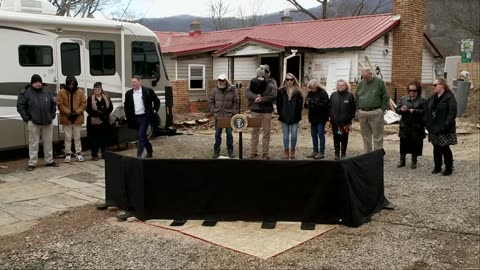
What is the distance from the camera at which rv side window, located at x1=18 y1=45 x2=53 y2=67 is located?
9.31m

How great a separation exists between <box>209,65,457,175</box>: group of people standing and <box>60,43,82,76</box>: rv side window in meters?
2.85

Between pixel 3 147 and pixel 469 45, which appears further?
pixel 469 45

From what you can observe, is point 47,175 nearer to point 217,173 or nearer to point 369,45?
point 217,173

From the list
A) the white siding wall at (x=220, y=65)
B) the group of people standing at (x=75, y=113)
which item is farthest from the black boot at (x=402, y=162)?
the white siding wall at (x=220, y=65)

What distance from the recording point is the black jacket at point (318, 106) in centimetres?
924

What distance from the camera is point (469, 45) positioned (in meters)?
21.2

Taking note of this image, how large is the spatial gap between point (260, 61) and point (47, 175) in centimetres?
1333

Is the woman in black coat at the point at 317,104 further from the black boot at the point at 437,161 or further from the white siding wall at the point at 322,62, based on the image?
the white siding wall at the point at 322,62

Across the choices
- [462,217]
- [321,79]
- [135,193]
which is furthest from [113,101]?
[321,79]

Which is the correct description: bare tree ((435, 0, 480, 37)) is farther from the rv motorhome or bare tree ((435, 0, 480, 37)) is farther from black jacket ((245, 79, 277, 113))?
black jacket ((245, 79, 277, 113))

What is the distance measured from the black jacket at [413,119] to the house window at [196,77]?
1389 centimetres

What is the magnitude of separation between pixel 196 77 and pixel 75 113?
12.8m

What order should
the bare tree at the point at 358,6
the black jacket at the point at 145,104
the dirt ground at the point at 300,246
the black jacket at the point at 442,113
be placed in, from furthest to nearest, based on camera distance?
the bare tree at the point at 358,6, the black jacket at the point at 145,104, the black jacket at the point at 442,113, the dirt ground at the point at 300,246

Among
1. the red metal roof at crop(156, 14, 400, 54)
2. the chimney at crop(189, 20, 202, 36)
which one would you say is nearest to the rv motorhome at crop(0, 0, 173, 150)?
the red metal roof at crop(156, 14, 400, 54)
